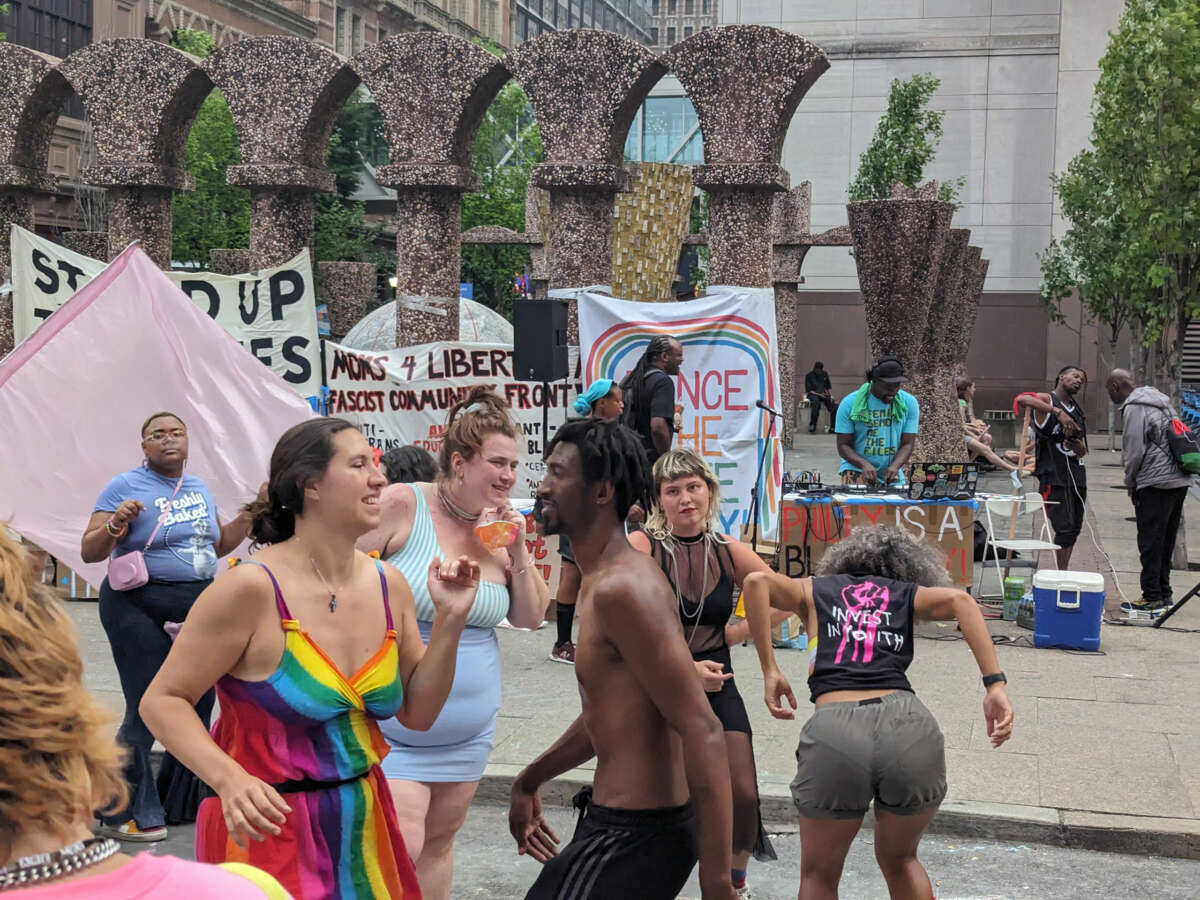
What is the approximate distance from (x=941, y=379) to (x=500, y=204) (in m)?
38.0

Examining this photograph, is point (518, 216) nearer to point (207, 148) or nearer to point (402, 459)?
point (207, 148)

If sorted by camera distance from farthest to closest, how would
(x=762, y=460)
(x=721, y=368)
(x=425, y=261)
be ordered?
1. (x=425, y=261)
2. (x=721, y=368)
3. (x=762, y=460)

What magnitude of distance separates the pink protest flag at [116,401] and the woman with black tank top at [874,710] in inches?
161

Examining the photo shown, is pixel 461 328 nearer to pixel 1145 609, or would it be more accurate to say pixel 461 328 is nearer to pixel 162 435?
pixel 1145 609

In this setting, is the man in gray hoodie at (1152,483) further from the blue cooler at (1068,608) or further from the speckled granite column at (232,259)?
the speckled granite column at (232,259)

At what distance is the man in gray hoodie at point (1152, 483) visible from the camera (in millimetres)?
11680

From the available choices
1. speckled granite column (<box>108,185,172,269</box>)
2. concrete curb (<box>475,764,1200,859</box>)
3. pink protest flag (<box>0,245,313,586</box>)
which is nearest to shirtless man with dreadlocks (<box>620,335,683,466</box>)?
pink protest flag (<box>0,245,313,586</box>)

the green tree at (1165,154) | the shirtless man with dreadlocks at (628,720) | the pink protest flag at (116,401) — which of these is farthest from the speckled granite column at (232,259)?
the shirtless man with dreadlocks at (628,720)

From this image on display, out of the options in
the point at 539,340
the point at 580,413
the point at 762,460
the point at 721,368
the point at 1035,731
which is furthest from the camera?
the point at 721,368

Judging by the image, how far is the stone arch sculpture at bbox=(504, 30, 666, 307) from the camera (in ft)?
38.1

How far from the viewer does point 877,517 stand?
11.1 metres

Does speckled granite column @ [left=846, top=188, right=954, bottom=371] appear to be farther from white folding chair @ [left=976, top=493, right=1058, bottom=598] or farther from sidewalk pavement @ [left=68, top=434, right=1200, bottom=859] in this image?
sidewalk pavement @ [left=68, top=434, right=1200, bottom=859]

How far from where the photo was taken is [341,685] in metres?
3.40

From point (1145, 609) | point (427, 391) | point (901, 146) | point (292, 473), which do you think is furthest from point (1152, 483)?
point (901, 146)
